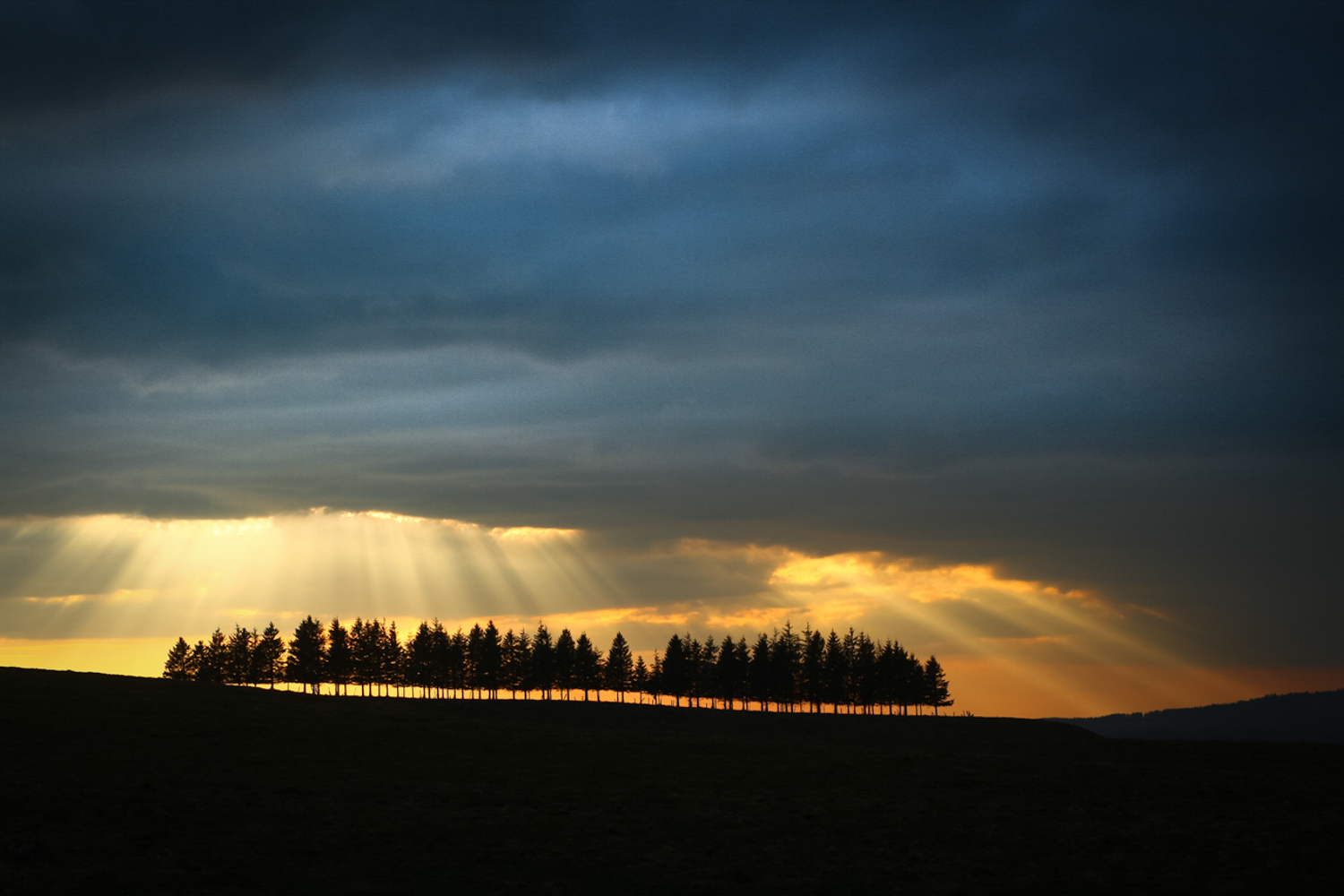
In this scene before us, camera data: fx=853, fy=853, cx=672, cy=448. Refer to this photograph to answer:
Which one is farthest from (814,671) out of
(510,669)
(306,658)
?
(306,658)

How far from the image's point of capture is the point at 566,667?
459 ft

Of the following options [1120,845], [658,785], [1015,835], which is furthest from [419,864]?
[1120,845]

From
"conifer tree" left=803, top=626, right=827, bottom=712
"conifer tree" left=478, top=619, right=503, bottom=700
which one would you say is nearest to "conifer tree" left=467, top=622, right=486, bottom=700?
"conifer tree" left=478, top=619, right=503, bottom=700

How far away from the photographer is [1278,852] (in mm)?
38938

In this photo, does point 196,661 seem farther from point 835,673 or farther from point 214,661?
point 835,673

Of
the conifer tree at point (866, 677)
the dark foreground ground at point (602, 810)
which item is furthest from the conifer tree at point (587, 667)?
the dark foreground ground at point (602, 810)

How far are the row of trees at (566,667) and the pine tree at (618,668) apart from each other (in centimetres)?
15

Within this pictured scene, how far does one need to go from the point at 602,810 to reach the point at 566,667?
96.1 meters

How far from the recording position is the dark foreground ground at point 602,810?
3431cm

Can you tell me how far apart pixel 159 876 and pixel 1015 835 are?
3761cm

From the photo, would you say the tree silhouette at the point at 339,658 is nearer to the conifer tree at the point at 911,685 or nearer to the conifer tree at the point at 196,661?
the conifer tree at the point at 196,661

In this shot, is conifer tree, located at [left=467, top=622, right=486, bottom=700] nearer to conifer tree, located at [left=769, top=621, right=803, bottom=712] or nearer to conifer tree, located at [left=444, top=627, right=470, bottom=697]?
conifer tree, located at [left=444, top=627, right=470, bottom=697]

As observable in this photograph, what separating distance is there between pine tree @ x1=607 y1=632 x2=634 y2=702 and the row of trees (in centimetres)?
15

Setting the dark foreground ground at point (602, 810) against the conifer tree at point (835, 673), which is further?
the conifer tree at point (835, 673)
